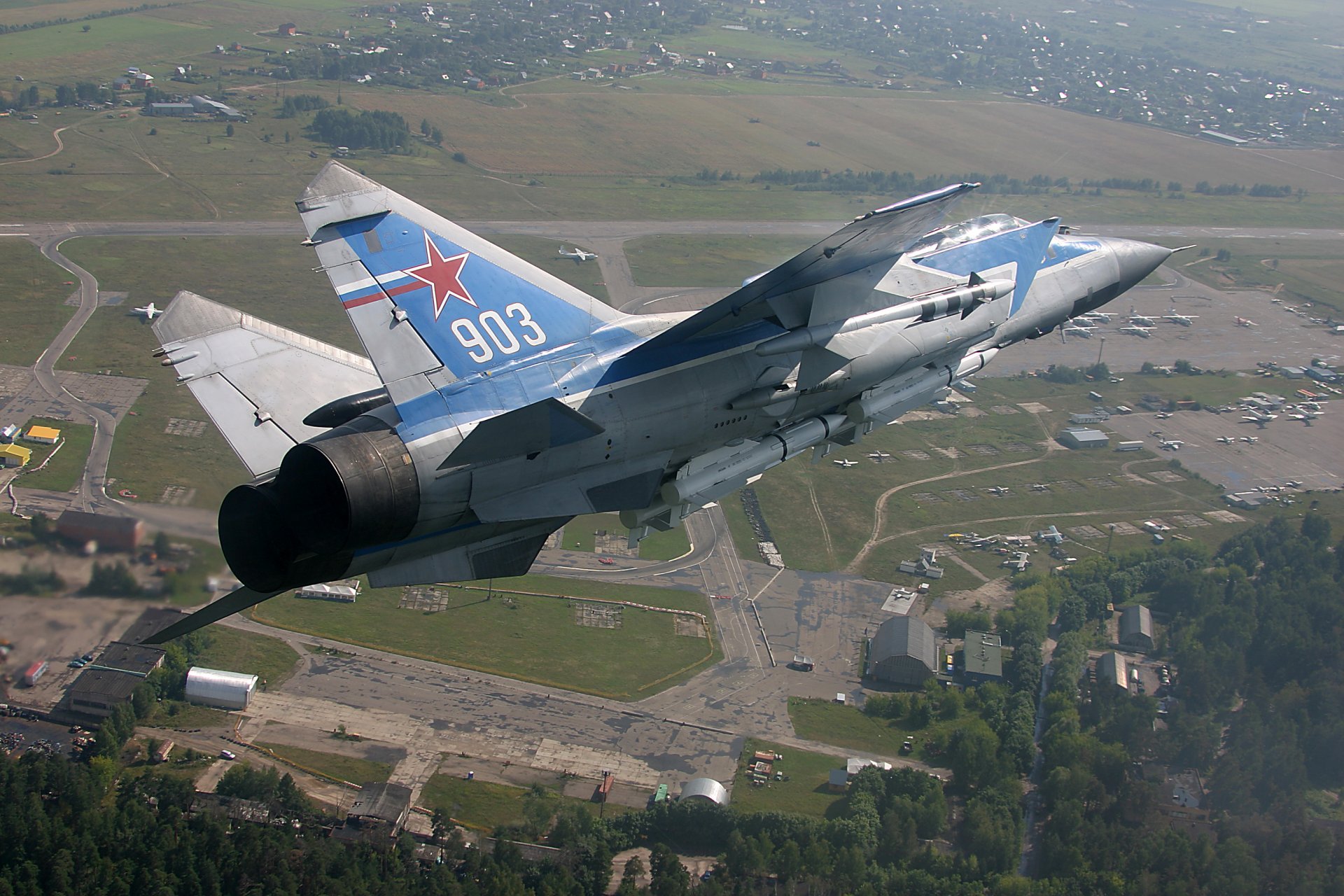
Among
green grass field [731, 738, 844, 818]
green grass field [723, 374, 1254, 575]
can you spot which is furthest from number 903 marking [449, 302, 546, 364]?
green grass field [723, 374, 1254, 575]

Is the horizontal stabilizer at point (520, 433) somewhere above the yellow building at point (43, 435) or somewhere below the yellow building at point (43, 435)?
above

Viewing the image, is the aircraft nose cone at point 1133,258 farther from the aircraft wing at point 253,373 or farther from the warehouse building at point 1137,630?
the warehouse building at point 1137,630

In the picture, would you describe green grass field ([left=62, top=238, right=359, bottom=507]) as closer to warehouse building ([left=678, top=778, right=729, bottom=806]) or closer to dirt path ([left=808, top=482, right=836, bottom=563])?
warehouse building ([left=678, top=778, right=729, bottom=806])

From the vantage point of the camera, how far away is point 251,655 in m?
45.4

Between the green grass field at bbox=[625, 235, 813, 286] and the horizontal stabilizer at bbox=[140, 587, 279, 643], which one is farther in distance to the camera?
the green grass field at bbox=[625, 235, 813, 286]

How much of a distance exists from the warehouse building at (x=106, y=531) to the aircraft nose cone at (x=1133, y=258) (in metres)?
24.4

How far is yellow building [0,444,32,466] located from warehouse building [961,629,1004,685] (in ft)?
143

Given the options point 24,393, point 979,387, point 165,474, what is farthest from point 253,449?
point 979,387

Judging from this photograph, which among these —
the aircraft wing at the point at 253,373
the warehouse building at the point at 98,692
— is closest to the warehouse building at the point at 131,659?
the warehouse building at the point at 98,692

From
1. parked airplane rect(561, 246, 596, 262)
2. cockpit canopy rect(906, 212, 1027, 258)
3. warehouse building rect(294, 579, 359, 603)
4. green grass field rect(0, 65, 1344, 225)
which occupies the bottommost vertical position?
warehouse building rect(294, 579, 359, 603)

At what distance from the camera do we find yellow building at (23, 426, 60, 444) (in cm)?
5338

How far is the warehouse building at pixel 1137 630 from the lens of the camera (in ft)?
184

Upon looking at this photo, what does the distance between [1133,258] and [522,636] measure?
30560 mm

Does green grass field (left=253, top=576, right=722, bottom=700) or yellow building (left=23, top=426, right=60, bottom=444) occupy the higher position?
yellow building (left=23, top=426, right=60, bottom=444)
